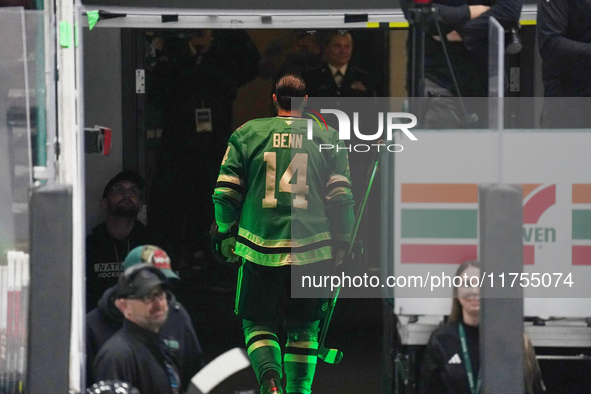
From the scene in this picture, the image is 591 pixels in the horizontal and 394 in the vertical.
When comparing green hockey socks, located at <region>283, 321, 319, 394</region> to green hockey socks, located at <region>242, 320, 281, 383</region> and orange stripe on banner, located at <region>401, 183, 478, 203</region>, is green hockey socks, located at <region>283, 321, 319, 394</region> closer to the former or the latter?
green hockey socks, located at <region>242, 320, 281, 383</region>

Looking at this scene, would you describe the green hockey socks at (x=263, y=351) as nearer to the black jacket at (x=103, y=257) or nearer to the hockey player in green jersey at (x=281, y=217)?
the hockey player in green jersey at (x=281, y=217)

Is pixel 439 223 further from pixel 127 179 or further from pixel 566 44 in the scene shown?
pixel 127 179

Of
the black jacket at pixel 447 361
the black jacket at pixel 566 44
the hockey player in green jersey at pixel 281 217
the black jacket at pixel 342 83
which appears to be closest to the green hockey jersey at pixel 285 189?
the hockey player in green jersey at pixel 281 217

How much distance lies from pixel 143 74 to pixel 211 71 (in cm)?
30

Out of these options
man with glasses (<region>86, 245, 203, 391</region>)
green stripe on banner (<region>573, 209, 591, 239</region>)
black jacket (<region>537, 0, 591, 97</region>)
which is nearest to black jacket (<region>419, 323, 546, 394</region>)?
green stripe on banner (<region>573, 209, 591, 239</region>)

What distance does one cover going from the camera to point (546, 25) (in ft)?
10.2

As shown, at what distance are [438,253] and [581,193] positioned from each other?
0.51 meters

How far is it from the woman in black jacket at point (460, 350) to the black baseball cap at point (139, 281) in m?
0.95

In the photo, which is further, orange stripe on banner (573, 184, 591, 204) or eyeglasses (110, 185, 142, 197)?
eyeglasses (110, 185, 142, 197)

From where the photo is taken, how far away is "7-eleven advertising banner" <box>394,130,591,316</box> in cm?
291

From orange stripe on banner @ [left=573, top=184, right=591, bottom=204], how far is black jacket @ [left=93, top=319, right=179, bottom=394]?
144cm

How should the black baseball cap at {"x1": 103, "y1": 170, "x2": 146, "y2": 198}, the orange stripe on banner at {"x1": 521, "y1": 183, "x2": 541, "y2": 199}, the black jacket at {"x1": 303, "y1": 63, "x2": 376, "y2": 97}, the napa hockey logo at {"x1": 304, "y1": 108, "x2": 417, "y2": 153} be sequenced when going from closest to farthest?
the orange stripe on banner at {"x1": 521, "y1": 183, "x2": 541, "y2": 199} < the napa hockey logo at {"x1": 304, "y1": 108, "x2": 417, "y2": 153} < the black baseball cap at {"x1": 103, "y1": 170, "x2": 146, "y2": 198} < the black jacket at {"x1": 303, "y1": 63, "x2": 376, "y2": 97}

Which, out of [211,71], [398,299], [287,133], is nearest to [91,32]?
[211,71]

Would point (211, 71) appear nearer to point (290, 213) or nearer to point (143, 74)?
point (143, 74)
